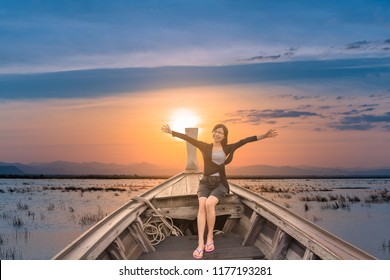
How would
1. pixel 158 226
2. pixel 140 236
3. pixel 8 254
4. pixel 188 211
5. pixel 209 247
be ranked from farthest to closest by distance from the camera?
pixel 8 254 < pixel 188 211 < pixel 158 226 < pixel 140 236 < pixel 209 247

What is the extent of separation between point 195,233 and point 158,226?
692 mm

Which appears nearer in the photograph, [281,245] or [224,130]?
[281,245]

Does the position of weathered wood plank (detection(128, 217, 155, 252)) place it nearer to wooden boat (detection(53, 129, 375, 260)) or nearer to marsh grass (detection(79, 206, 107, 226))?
wooden boat (detection(53, 129, 375, 260))

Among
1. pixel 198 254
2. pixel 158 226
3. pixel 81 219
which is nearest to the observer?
pixel 198 254

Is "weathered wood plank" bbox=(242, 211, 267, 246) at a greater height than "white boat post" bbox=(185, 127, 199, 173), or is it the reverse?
"white boat post" bbox=(185, 127, 199, 173)

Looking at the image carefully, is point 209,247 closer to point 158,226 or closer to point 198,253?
point 198,253

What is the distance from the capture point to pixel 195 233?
20.9 ft

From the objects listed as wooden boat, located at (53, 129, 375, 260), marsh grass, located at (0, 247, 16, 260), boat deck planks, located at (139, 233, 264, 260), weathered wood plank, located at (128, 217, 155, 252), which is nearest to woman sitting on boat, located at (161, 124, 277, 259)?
boat deck planks, located at (139, 233, 264, 260)

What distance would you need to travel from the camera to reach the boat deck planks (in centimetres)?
507

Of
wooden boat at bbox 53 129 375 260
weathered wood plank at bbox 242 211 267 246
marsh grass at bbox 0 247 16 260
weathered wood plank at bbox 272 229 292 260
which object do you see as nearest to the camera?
wooden boat at bbox 53 129 375 260

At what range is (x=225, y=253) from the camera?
5125 mm

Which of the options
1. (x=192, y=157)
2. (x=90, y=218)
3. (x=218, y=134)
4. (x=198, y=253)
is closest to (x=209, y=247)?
(x=198, y=253)
